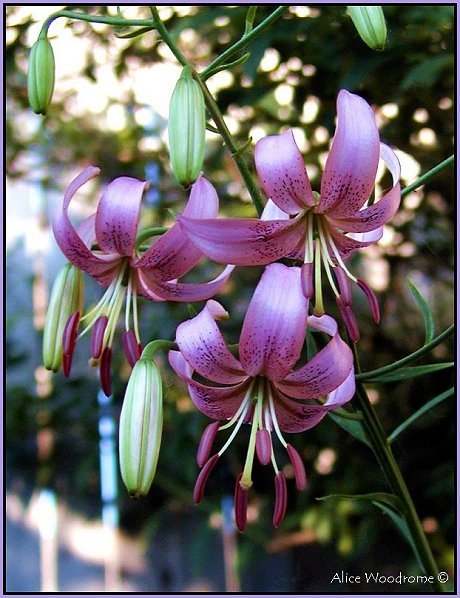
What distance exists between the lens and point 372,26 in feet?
2.05

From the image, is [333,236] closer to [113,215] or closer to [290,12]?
[113,215]

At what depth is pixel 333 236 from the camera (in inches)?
25.2

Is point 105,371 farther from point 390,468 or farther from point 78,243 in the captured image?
point 390,468

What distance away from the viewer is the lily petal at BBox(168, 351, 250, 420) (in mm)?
632

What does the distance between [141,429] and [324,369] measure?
0.47ft

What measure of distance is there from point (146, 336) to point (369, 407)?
0.98 metres

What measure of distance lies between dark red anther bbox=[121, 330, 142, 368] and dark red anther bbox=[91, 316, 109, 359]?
0.02 metres

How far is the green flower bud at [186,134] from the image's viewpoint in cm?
56

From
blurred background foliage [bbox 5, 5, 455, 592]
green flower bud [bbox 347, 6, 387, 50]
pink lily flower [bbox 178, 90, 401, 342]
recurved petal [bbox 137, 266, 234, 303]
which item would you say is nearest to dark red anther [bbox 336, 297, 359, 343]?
pink lily flower [bbox 178, 90, 401, 342]

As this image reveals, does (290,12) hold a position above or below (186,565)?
above

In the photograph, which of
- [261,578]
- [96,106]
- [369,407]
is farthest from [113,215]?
[96,106]

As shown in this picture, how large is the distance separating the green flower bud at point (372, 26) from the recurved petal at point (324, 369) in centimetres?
22

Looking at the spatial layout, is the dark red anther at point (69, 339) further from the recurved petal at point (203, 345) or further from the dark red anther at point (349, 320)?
the dark red anther at point (349, 320)

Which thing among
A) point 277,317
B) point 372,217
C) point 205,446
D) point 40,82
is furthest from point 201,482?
point 40,82
